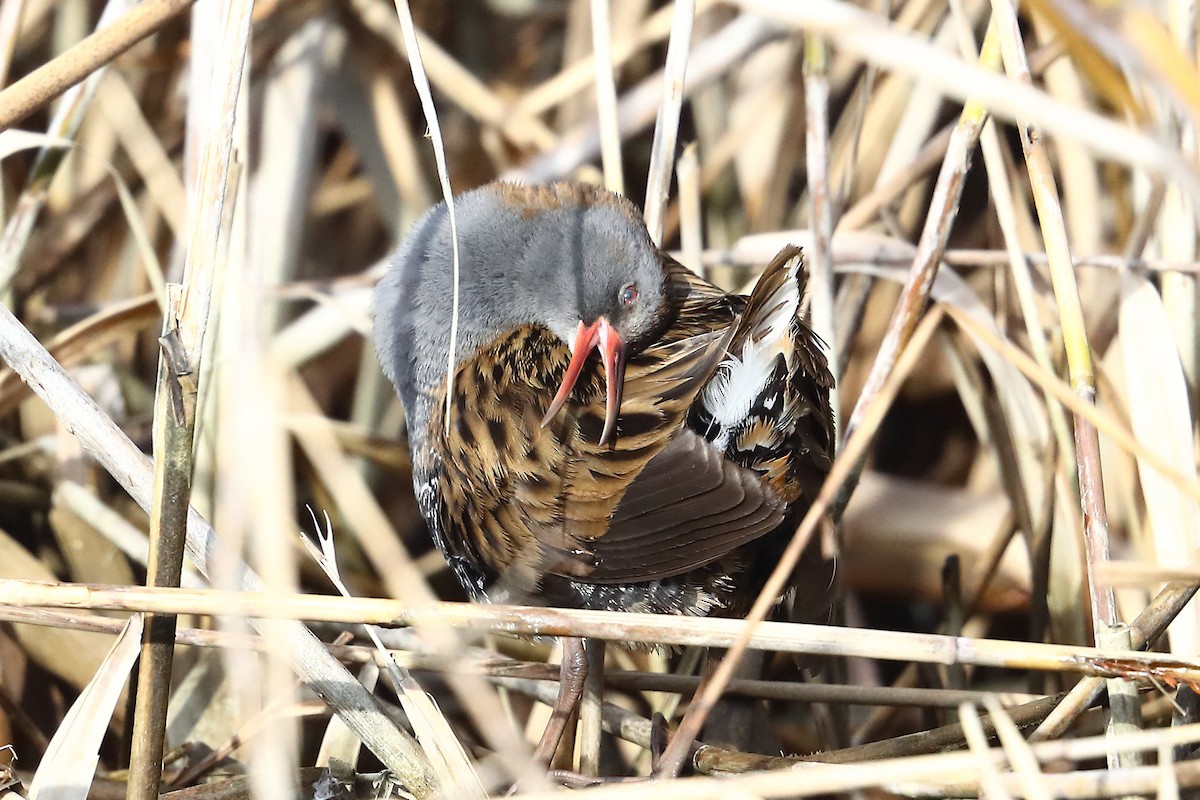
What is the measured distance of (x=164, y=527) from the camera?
1.45 metres

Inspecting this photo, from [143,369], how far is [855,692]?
1.90m

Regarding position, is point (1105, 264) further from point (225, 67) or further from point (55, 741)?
point (55, 741)

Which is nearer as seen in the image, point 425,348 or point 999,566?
point 425,348

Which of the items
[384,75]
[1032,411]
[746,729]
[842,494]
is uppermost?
[384,75]

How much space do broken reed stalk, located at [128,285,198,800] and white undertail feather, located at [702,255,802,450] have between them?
769mm

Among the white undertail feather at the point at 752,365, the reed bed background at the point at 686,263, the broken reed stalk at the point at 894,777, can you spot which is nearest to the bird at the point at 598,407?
the white undertail feather at the point at 752,365

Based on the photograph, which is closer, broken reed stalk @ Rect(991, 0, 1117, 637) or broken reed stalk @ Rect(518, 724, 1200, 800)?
broken reed stalk @ Rect(518, 724, 1200, 800)

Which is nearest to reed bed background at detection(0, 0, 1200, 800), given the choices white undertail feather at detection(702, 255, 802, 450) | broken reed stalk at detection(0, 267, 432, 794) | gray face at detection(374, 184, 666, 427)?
broken reed stalk at detection(0, 267, 432, 794)

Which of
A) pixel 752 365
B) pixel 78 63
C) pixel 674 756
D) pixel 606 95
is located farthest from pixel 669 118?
pixel 674 756

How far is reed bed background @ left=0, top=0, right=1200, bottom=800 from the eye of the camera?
4.45 feet

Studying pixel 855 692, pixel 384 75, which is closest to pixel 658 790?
pixel 855 692

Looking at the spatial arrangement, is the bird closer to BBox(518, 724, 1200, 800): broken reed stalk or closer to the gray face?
the gray face

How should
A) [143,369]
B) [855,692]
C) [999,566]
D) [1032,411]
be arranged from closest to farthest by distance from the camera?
[855,692], [1032,411], [999,566], [143,369]

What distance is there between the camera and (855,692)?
72.5 inches
